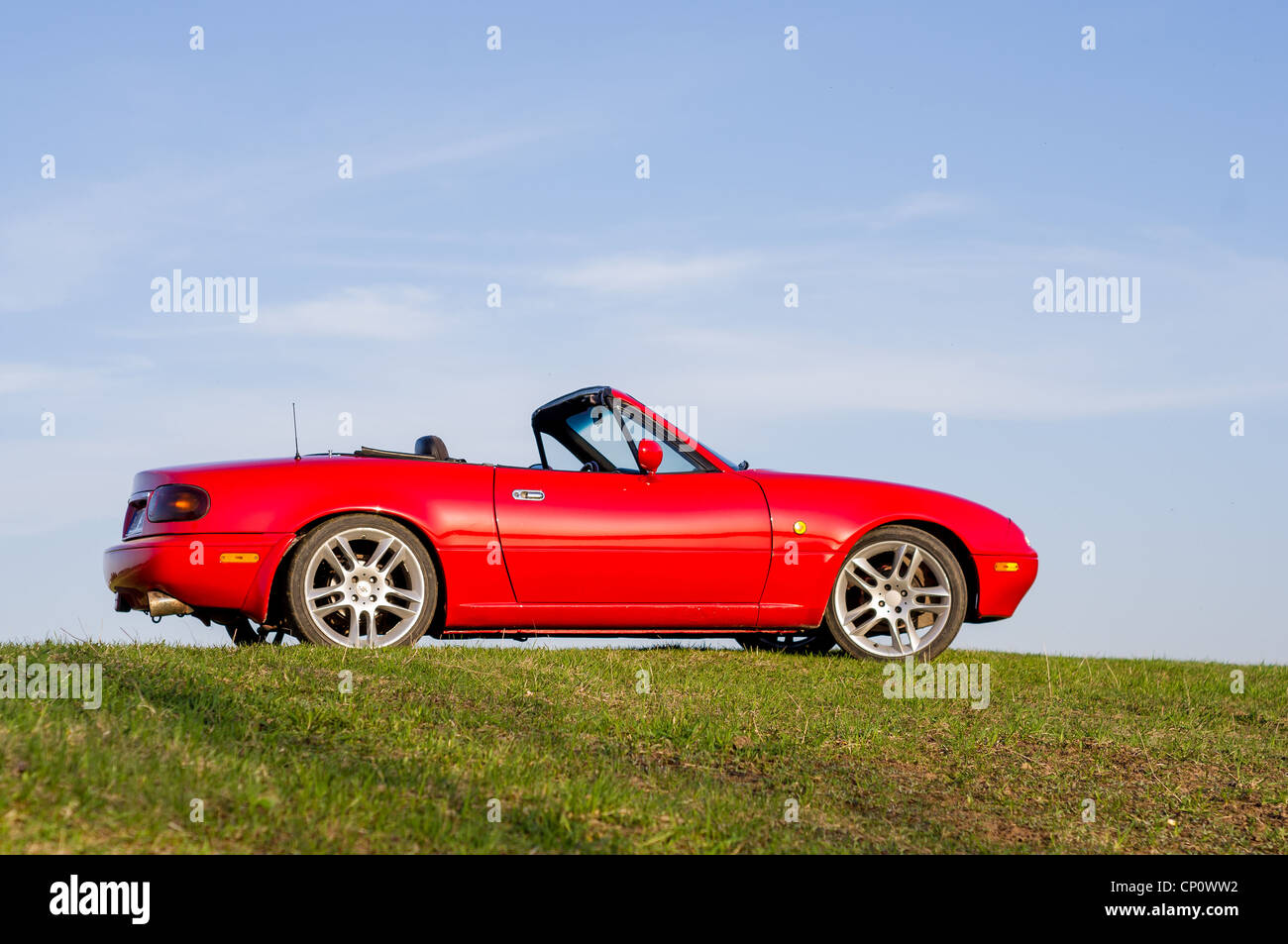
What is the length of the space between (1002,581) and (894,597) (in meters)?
0.84

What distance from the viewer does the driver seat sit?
800 centimetres

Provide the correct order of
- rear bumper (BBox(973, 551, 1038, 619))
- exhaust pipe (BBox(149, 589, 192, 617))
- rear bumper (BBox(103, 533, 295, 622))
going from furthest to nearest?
rear bumper (BBox(973, 551, 1038, 619)) < exhaust pipe (BBox(149, 589, 192, 617)) < rear bumper (BBox(103, 533, 295, 622))

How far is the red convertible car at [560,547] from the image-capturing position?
709 centimetres

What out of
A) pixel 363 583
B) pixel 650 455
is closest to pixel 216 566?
pixel 363 583

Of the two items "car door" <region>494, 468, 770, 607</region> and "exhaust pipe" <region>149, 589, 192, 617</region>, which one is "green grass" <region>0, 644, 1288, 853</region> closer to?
"exhaust pipe" <region>149, 589, 192, 617</region>

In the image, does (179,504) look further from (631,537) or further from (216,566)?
(631,537)

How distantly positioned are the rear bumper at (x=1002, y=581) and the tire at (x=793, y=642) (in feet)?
3.52

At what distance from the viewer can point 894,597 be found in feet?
26.6

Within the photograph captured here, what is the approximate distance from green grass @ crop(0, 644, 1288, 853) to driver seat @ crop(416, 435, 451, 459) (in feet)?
4.64

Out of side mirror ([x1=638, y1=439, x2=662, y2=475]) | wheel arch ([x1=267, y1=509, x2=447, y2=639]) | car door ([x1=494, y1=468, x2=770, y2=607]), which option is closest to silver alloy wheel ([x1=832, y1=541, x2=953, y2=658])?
car door ([x1=494, y1=468, x2=770, y2=607])
